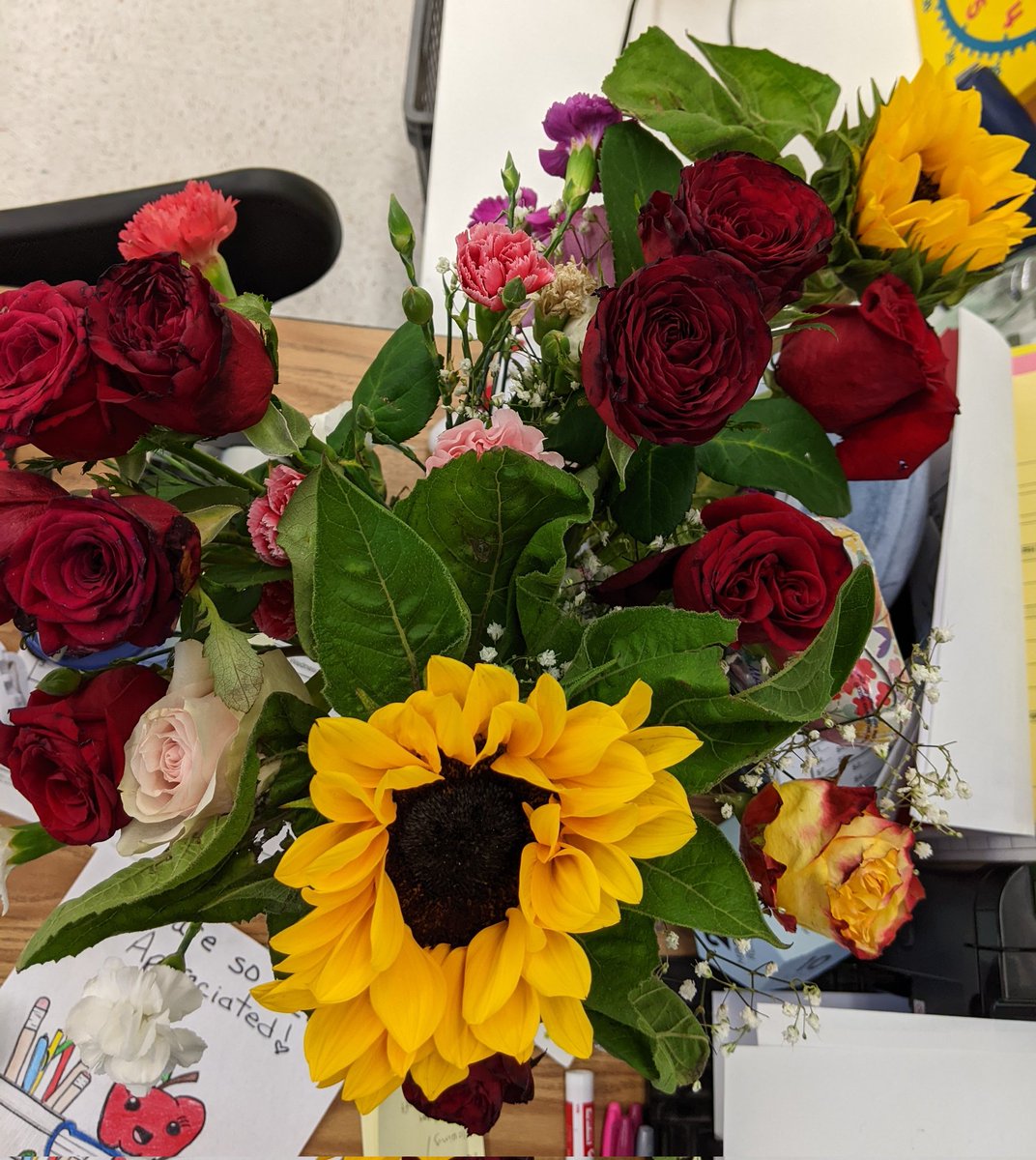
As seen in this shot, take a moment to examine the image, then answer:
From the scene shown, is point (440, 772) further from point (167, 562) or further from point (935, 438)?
point (935, 438)

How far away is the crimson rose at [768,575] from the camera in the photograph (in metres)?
0.39

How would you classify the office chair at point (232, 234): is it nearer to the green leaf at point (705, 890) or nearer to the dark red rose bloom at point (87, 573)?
the dark red rose bloom at point (87, 573)

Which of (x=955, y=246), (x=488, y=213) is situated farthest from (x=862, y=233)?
(x=488, y=213)

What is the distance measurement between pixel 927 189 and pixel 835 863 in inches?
15.2

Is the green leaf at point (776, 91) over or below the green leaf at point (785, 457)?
over

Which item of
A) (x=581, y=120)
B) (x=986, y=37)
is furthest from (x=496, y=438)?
(x=986, y=37)

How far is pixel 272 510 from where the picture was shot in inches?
15.4

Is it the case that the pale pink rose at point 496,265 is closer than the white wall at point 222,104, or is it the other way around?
the pale pink rose at point 496,265

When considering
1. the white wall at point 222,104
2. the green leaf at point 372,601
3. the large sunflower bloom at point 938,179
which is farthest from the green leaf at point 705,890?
the white wall at point 222,104

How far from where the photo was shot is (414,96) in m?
1.25

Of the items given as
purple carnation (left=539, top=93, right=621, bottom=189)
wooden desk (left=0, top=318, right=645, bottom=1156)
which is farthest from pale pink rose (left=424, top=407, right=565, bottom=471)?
wooden desk (left=0, top=318, right=645, bottom=1156)

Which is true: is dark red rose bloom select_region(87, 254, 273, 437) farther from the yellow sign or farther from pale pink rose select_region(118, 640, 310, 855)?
the yellow sign

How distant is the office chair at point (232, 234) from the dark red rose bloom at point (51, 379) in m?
0.51

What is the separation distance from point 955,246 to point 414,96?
105 centimetres
